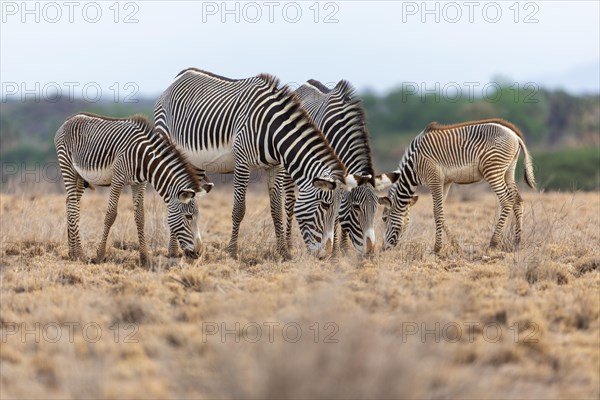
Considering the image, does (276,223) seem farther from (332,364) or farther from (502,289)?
(332,364)

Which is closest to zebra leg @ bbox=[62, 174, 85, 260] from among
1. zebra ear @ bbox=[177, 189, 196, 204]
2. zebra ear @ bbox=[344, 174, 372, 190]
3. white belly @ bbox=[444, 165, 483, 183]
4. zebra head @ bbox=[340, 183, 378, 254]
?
zebra ear @ bbox=[177, 189, 196, 204]

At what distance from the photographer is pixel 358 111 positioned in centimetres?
1119

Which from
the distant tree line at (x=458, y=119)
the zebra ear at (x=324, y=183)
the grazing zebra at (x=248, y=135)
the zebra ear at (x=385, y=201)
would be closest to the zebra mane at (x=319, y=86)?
the grazing zebra at (x=248, y=135)

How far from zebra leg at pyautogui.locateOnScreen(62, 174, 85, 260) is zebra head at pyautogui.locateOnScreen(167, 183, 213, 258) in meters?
1.52

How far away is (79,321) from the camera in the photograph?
23.4ft

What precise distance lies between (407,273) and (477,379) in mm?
3745

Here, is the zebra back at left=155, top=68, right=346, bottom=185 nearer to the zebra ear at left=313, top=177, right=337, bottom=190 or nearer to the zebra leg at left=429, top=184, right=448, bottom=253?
the zebra ear at left=313, top=177, right=337, bottom=190

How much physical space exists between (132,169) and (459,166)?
15.7ft

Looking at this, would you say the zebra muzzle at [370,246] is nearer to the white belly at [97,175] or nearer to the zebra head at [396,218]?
the zebra head at [396,218]

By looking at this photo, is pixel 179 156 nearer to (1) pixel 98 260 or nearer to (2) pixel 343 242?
(1) pixel 98 260

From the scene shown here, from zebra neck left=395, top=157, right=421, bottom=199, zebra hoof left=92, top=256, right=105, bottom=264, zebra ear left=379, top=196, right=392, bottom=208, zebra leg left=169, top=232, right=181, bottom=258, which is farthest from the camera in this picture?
zebra neck left=395, top=157, right=421, bottom=199

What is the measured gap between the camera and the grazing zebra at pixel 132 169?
399 inches

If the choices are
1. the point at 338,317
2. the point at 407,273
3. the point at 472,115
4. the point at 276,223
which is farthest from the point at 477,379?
the point at 472,115

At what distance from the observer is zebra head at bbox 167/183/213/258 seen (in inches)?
396
